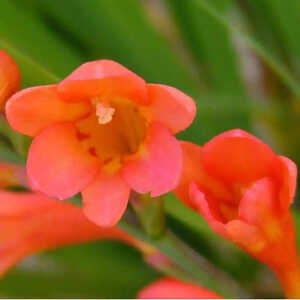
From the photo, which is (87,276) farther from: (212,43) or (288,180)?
(288,180)

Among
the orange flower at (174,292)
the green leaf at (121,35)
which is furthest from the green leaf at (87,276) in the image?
the orange flower at (174,292)

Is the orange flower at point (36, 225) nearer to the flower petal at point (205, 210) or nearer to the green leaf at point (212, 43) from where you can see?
the flower petal at point (205, 210)

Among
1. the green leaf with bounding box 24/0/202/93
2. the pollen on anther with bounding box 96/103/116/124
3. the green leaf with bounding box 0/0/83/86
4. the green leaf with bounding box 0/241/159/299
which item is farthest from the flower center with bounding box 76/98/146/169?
the green leaf with bounding box 0/241/159/299

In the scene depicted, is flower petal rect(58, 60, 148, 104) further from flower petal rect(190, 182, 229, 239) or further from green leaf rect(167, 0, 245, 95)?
green leaf rect(167, 0, 245, 95)

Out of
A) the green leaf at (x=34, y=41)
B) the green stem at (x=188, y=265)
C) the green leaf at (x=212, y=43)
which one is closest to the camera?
the green stem at (x=188, y=265)

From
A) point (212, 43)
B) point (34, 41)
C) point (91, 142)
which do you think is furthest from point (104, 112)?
point (212, 43)

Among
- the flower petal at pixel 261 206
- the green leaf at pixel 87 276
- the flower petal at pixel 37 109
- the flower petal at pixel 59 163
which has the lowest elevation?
the green leaf at pixel 87 276

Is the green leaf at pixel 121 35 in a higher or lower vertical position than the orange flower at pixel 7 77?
lower

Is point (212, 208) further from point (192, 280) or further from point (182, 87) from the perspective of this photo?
point (182, 87)
